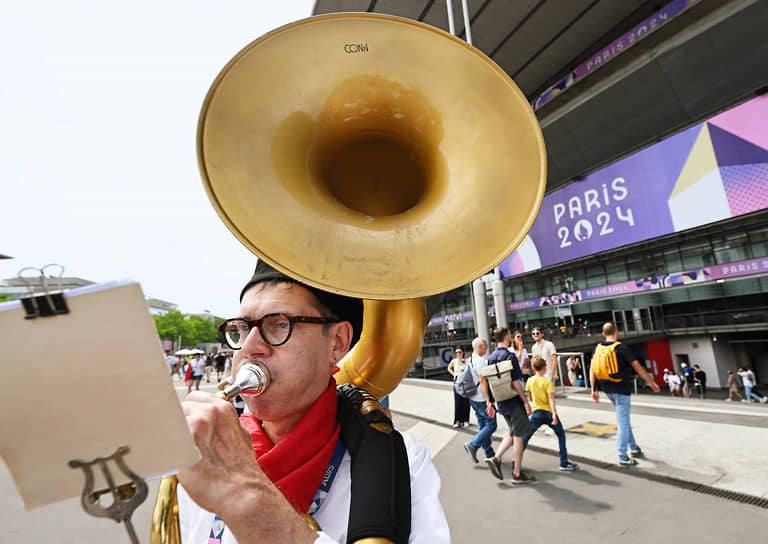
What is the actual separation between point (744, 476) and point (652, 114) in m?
13.4

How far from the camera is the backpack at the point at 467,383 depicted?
4648 millimetres

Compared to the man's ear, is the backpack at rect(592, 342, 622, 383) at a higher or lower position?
lower

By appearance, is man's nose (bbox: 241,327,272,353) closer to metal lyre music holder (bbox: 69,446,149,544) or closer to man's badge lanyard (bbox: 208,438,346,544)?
man's badge lanyard (bbox: 208,438,346,544)

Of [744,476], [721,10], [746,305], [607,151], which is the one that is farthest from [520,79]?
[746,305]

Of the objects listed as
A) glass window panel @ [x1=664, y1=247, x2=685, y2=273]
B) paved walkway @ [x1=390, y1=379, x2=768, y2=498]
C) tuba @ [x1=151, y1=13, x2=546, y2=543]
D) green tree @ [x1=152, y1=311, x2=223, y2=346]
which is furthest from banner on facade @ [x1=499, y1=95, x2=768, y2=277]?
green tree @ [x1=152, y1=311, x2=223, y2=346]

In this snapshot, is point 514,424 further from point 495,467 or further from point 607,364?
point 607,364

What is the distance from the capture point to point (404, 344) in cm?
145

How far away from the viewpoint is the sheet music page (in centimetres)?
41

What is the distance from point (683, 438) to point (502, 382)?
8.40ft

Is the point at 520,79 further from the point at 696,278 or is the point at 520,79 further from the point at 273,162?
the point at 696,278

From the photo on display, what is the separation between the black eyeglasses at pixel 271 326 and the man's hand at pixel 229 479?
37 cm

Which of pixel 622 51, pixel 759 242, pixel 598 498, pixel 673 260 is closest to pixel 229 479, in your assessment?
pixel 598 498

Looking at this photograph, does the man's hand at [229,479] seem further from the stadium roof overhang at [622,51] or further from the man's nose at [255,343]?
the stadium roof overhang at [622,51]

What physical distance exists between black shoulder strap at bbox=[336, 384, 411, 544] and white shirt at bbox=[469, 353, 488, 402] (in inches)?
149
